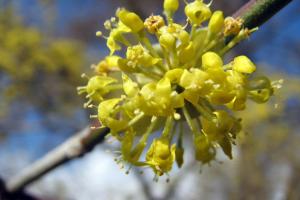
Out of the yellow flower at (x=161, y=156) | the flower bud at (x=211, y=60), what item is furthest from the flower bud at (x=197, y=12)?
the yellow flower at (x=161, y=156)

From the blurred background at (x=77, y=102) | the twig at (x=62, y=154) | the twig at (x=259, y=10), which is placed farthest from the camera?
the blurred background at (x=77, y=102)

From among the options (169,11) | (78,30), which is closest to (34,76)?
(169,11)

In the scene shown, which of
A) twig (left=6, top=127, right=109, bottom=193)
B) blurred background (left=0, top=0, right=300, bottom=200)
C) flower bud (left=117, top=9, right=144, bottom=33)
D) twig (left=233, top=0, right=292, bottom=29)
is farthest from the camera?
blurred background (left=0, top=0, right=300, bottom=200)

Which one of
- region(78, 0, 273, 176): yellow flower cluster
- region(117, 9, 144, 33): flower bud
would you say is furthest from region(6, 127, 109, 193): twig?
region(117, 9, 144, 33): flower bud

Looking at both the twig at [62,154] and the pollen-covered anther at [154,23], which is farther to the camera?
the twig at [62,154]

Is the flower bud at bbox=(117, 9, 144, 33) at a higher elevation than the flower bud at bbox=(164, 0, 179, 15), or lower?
higher

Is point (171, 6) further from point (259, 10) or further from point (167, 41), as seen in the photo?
point (259, 10)

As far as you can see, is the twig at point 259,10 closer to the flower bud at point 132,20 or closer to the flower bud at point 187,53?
the flower bud at point 187,53

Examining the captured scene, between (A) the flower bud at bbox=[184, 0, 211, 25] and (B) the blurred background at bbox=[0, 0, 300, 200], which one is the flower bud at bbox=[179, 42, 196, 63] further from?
(B) the blurred background at bbox=[0, 0, 300, 200]
